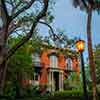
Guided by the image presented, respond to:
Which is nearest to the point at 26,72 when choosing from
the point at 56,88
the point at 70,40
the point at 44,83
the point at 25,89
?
the point at 25,89

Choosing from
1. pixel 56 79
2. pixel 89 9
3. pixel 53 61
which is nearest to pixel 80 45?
pixel 89 9

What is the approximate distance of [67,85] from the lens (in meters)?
67.5

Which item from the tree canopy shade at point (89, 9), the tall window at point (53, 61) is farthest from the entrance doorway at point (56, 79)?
the tree canopy shade at point (89, 9)

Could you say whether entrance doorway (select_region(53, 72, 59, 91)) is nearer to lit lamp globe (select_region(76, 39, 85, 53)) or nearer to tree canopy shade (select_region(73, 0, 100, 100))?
tree canopy shade (select_region(73, 0, 100, 100))

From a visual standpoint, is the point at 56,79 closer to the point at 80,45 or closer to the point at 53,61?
the point at 53,61

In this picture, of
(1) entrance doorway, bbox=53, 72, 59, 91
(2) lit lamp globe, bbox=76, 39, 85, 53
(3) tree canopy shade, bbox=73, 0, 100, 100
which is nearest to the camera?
(2) lit lamp globe, bbox=76, 39, 85, 53

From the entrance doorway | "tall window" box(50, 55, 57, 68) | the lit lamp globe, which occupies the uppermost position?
"tall window" box(50, 55, 57, 68)

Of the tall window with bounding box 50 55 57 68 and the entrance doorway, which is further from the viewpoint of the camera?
the entrance doorway

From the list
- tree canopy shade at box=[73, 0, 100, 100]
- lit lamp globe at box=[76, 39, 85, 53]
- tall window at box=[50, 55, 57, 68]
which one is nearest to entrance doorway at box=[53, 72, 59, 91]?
tall window at box=[50, 55, 57, 68]

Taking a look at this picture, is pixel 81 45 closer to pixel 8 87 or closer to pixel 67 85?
pixel 8 87

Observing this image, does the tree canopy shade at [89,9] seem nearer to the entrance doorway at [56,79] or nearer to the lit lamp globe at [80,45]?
the lit lamp globe at [80,45]

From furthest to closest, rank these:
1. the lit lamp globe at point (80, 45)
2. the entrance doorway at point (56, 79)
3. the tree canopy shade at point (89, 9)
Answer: the entrance doorway at point (56, 79) → the tree canopy shade at point (89, 9) → the lit lamp globe at point (80, 45)

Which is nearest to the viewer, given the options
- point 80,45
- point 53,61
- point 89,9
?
point 80,45

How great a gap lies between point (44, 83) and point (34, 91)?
11249 millimetres
